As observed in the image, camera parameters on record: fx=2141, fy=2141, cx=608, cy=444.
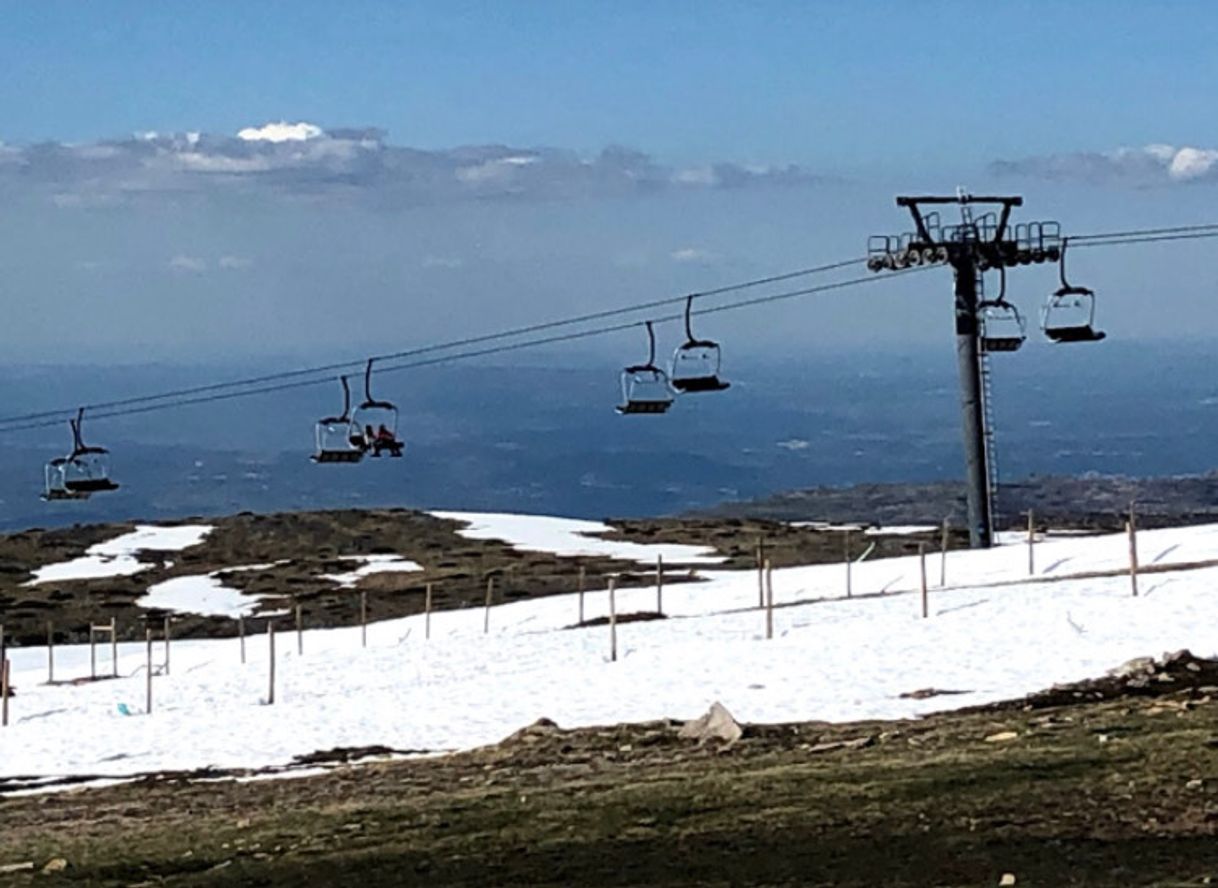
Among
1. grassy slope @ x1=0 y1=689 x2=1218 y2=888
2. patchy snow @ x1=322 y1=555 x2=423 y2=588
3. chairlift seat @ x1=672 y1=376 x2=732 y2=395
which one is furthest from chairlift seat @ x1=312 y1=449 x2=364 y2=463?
patchy snow @ x1=322 y1=555 x2=423 y2=588

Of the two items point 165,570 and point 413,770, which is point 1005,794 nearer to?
point 413,770

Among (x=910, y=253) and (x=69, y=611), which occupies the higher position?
(x=910, y=253)

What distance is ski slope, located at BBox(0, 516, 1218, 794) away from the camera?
3416 cm

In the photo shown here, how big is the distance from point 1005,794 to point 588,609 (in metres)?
38.7

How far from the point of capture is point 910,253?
59406mm

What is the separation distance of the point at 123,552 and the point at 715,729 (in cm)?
6820

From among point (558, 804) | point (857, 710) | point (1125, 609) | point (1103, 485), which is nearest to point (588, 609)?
point (1125, 609)

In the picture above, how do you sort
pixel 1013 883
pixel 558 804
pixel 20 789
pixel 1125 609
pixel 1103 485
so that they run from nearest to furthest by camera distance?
1. pixel 1013 883
2. pixel 558 804
3. pixel 20 789
4. pixel 1125 609
5. pixel 1103 485

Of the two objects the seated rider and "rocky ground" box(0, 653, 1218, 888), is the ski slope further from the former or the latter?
"rocky ground" box(0, 653, 1218, 888)

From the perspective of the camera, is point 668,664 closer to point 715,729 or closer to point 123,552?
point 715,729

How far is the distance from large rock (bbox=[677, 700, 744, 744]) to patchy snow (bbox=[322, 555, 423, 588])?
50.8 meters

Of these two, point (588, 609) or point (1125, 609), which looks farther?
point (588, 609)

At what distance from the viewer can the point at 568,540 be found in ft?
297

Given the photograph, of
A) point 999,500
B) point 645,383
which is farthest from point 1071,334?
point 999,500
